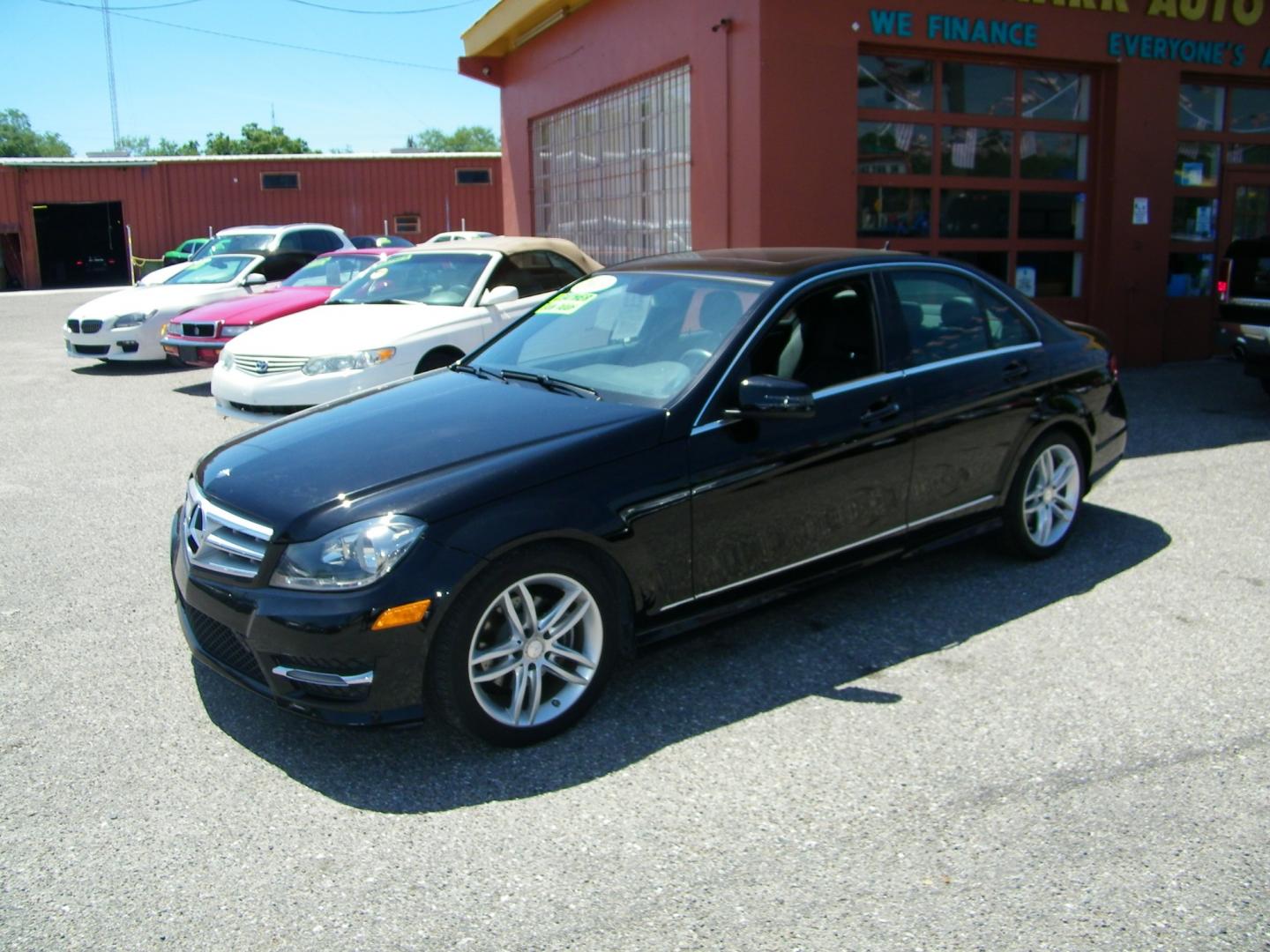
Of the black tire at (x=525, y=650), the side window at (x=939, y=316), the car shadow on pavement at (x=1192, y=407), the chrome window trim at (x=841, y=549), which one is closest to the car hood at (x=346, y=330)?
the side window at (x=939, y=316)

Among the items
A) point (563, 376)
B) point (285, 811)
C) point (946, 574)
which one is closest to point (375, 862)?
point (285, 811)

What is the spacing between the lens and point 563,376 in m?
4.61

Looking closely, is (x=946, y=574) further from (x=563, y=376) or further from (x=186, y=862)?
(x=186, y=862)

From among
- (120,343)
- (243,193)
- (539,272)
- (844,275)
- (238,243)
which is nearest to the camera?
(844,275)

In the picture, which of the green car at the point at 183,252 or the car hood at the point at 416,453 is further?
the green car at the point at 183,252

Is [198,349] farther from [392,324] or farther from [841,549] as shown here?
[841,549]

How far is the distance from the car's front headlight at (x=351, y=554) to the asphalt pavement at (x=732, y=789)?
2.04 ft

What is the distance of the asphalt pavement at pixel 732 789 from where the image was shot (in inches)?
113

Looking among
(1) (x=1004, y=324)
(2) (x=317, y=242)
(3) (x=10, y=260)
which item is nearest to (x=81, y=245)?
(3) (x=10, y=260)

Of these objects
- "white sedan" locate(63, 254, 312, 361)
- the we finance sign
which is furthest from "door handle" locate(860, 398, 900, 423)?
"white sedan" locate(63, 254, 312, 361)

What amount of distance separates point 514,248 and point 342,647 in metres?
6.52

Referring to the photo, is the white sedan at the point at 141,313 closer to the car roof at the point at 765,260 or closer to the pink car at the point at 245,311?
the pink car at the point at 245,311

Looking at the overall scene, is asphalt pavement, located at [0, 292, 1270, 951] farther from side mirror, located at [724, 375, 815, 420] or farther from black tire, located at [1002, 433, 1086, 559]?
side mirror, located at [724, 375, 815, 420]

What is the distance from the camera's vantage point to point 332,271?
1236 cm
